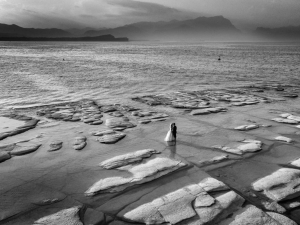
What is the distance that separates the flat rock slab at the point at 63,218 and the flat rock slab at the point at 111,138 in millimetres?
2826

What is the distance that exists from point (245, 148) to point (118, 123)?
411 centimetres

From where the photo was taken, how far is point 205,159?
211 inches

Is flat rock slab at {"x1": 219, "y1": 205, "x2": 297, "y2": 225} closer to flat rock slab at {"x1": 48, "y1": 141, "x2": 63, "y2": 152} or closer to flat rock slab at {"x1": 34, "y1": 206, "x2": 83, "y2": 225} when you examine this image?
flat rock slab at {"x1": 34, "y1": 206, "x2": 83, "y2": 225}

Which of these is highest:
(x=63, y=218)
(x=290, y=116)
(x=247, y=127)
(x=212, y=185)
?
(x=290, y=116)

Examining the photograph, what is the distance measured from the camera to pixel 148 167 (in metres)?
4.89

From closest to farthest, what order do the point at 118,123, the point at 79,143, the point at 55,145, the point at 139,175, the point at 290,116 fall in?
the point at 139,175 < the point at 55,145 < the point at 79,143 < the point at 118,123 < the point at 290,116

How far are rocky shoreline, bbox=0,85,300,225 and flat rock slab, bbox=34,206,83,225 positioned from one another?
0.05 feet

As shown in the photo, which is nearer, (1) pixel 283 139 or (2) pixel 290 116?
(1) pixel 283 139

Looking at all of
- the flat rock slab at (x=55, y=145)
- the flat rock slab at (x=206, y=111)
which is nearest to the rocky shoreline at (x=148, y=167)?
the flat rock slab at (x=55, y=145)

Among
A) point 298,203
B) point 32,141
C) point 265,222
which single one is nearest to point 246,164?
point 298,203

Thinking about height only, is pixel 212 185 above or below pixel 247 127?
below

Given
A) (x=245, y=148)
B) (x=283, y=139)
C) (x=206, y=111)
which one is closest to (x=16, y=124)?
(x=206, y=111)

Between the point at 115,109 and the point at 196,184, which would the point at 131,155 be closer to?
the point at 196,184

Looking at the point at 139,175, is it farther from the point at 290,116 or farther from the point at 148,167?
the point at 290,116
